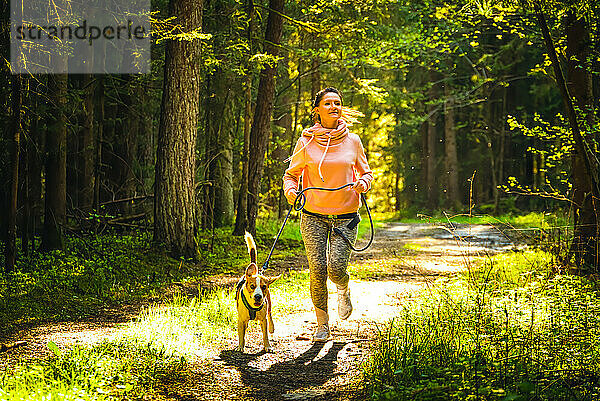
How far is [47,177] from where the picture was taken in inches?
498

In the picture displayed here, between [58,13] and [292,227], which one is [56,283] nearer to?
[58,13]

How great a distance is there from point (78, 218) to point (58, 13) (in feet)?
15.3

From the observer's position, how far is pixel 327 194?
7.38 metres

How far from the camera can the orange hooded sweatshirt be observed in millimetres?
7367

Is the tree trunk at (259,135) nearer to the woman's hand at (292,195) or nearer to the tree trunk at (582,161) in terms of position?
the tree trunk at (582,161)

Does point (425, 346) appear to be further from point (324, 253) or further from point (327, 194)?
point (327, 194)

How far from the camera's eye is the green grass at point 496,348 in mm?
4438

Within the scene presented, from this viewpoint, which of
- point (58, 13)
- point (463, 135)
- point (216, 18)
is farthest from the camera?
point (463, 135)

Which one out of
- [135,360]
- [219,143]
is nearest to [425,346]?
[135,360]

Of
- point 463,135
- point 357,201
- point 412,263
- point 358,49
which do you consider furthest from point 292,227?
point 463,135

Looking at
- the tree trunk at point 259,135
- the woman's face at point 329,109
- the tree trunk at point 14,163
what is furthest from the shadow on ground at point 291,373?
the tree trunk at point 259,135

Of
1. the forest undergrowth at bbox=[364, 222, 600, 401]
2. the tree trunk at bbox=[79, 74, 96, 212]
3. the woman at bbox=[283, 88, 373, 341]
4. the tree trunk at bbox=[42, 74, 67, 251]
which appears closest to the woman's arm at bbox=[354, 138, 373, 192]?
the woman at bbox=[283, 88, 373, 341]

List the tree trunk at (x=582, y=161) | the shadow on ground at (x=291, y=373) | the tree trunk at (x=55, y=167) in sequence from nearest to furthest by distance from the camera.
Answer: the shadow on ground at (x=291, y=373) < the tree trunk at (x=582, y=161) < the tree trunk at (x=55, y=167)

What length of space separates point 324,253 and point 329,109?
169cm
